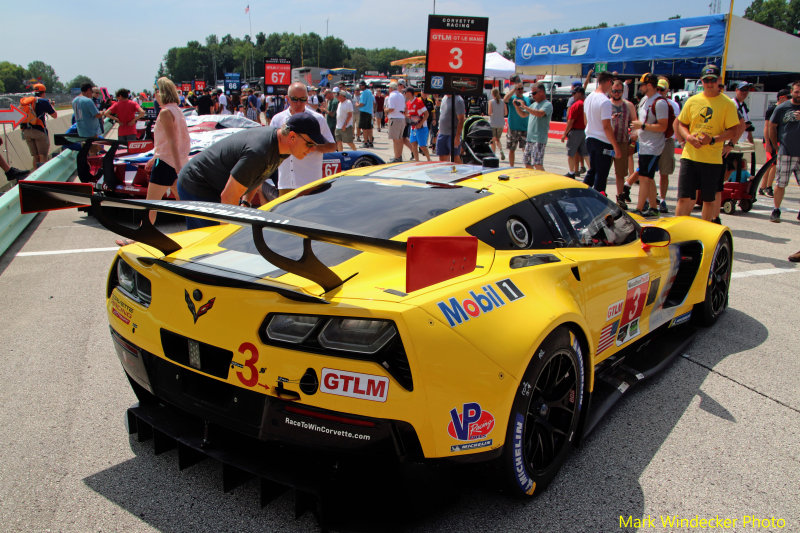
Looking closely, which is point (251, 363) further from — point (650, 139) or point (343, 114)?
point (343, 114)

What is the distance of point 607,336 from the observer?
311 centimetres

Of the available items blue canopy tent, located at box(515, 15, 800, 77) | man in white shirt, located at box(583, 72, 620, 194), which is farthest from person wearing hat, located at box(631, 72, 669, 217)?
blue canopy tent, located at box(515, 15, 800, 77)

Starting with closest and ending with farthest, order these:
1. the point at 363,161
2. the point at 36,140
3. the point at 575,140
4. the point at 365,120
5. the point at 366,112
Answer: the point at 363,161, the point at 575,140, the point at 36,140, the point at 366,112, the point at 365,120

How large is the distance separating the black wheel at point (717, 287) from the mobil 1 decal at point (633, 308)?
114 centimetres

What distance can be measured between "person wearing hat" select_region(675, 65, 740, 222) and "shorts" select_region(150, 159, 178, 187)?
5698 mm

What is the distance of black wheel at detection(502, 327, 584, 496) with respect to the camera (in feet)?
7.48

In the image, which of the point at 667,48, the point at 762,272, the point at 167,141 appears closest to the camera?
the point at 167,141

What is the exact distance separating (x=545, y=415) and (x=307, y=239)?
1241 millimetres

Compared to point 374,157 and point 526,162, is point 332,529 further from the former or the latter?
point 526,162

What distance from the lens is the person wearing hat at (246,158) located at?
420cm

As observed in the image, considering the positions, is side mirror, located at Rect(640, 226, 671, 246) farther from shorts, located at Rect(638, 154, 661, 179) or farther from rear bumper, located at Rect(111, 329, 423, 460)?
shorts, located at Rect(638, 154, 661, 179)

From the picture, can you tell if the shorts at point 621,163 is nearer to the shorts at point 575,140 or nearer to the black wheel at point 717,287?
the shorts at point 575,140

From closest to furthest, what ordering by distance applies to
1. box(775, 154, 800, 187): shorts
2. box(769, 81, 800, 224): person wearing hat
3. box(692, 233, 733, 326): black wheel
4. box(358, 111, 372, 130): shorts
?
box(692, 233, 733, 326): black wheel, box(769, 81, 800, 224): person wearing hat, box(775, 154, 800, 187): shorts, box(358, 111, 372, 130): shorts

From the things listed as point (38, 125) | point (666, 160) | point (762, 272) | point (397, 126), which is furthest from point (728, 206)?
point (38, 125)
